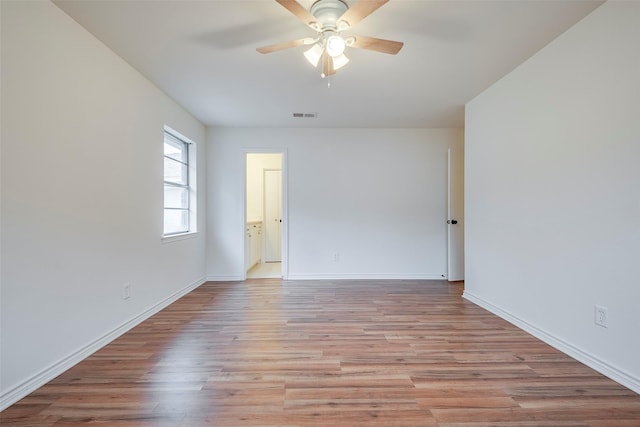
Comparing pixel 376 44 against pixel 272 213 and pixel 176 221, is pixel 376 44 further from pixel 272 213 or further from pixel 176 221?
pixel 272 213

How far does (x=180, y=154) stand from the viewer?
388 centimetres

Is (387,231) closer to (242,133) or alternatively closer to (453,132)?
A: (453,132)

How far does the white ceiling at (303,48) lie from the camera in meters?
1.85

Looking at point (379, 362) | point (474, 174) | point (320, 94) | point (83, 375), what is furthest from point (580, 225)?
point (83, 375)

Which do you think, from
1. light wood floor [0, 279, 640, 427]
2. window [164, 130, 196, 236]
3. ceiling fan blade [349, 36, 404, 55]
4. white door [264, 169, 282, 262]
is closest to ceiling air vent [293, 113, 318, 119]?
window [164, 130, 196, 236]

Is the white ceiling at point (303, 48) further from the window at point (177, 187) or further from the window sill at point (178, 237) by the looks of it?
the window sill at point (178, 237)

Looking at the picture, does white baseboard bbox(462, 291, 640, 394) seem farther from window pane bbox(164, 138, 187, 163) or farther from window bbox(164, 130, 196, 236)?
window pane bbox(164, 138, 187, 163)

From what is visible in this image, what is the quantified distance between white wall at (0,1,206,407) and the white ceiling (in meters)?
0.29

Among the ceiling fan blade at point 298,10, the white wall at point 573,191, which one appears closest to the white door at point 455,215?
the white wall at point 573,191

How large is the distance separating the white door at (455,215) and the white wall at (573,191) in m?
1.21

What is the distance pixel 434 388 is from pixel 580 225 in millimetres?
1499

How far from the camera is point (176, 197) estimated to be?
378cm

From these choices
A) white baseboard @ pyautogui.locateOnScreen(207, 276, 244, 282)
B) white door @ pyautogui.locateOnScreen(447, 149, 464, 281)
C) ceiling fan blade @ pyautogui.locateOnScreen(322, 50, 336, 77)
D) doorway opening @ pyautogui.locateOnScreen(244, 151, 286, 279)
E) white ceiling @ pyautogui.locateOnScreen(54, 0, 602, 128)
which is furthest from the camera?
doorway opening @ pyautogui.locateOnScreen(244, 151, 286, 279)

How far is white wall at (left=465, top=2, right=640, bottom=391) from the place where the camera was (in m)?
1.72
